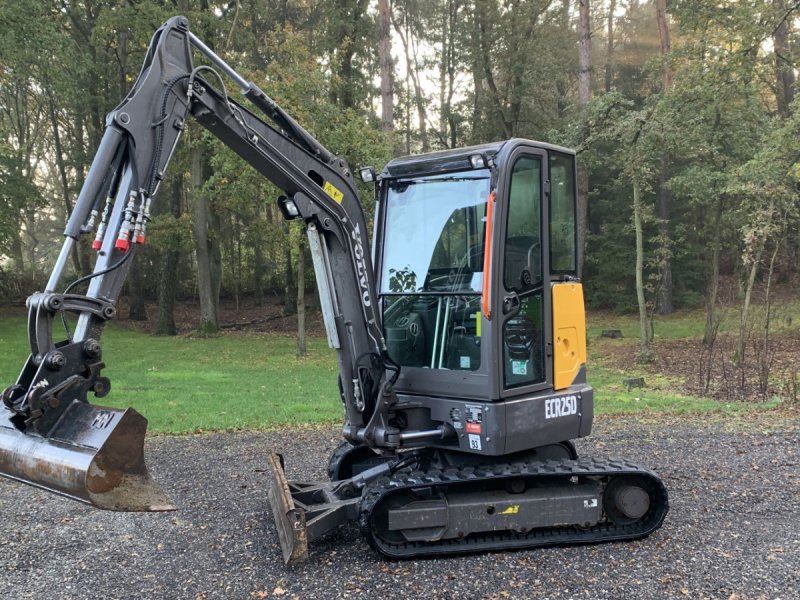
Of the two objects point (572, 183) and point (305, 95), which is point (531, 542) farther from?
point (305, 95)

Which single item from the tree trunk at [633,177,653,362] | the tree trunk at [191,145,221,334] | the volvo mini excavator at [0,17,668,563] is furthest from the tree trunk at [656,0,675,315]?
the volvo mini excavator at [0,17,668,563]

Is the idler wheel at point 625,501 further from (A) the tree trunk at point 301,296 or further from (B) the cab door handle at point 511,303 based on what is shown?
(A) the tree trunk at point 301,296

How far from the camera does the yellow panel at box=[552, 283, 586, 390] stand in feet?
16.4

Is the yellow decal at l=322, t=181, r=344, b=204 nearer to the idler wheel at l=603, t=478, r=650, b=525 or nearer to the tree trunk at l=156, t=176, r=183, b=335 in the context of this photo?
the idler wheel at l=603, t=478, r=650, b=525

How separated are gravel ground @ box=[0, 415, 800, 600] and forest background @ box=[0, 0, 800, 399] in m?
4.31

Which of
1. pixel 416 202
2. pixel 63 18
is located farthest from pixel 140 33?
pixel 416 202

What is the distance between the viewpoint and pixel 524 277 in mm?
4801

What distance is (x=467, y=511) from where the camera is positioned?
4641 mm

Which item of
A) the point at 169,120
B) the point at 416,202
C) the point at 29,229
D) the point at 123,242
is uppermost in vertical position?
the point at 29,229

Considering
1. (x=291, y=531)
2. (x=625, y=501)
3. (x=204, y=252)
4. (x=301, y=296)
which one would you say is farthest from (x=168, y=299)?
(x=625, y=501)

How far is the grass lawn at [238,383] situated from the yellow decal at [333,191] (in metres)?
5.13

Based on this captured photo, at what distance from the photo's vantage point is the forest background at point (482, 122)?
13977 mm

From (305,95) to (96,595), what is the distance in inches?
523

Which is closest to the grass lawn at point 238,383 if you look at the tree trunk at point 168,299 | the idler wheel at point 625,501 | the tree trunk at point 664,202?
the tree trunk at point 168,299
